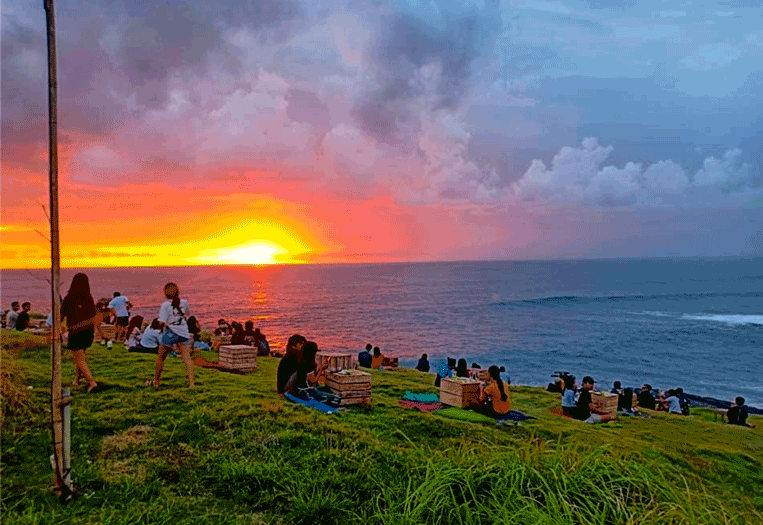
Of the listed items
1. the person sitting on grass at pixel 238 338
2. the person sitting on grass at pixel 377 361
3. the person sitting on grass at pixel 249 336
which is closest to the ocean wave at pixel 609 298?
the person sitting on grass at pixel 377 361

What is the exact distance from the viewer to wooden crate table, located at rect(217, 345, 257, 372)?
1630 centimetres

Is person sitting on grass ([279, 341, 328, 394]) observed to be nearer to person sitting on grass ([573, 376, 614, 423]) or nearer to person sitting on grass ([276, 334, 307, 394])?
person sitting on grass ([276, 334, 307, 394])

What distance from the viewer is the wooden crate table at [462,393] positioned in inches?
556

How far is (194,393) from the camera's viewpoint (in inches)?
400

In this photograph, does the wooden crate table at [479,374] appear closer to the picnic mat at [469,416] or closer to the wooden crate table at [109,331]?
the picnic mat at [469,416]

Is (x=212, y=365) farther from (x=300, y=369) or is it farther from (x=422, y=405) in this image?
(x=422, y=405)

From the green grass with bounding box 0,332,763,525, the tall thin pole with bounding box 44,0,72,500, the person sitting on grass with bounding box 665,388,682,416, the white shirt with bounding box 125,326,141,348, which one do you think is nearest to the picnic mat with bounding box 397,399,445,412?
the green grass with bounding box 0,332,763,525

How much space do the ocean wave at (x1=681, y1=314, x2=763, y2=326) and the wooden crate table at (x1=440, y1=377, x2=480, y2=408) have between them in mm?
78098

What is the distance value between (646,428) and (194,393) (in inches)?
550

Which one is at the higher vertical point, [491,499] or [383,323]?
[491,499]

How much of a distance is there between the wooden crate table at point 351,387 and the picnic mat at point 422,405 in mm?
1505

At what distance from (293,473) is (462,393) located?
8.71 metres

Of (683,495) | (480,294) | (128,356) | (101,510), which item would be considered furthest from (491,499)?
(480,294)

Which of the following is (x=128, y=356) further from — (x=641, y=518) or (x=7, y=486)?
(x=641, y=518)
